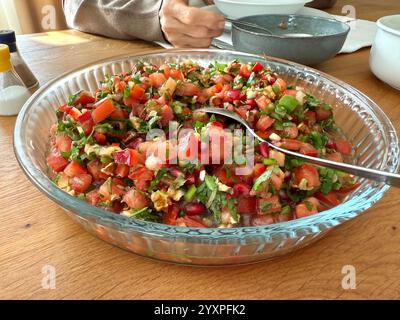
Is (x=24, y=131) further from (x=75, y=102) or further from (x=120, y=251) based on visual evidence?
(x=120, y=251)

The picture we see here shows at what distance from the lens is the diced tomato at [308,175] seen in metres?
0.74

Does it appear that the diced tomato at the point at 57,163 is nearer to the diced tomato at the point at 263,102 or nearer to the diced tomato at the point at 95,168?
the diced tomato at the point at 95,168

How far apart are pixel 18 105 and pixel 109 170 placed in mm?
559

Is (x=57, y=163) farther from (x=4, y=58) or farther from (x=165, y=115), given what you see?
(x=4, y=58)

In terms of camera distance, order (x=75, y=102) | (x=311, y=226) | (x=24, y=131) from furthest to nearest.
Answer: (x=75, y=102) < (x=24, y=131) < (x=311, y=226)

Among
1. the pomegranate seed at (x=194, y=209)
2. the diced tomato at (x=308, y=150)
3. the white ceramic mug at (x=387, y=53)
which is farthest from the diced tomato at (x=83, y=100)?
the white ceramic mug at (x=387, y=53)

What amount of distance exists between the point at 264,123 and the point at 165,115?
227 millimetres

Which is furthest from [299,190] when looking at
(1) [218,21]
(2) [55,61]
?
(2) [55,61]

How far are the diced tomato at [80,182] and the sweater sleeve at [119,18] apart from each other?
1065 mm

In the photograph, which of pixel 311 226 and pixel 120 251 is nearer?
pixel 311 226

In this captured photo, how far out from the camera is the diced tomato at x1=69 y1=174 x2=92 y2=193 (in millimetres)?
769

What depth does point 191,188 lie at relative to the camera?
0.72m

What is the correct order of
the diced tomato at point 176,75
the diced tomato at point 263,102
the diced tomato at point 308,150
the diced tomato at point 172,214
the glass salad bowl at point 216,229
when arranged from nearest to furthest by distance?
the glass salad bowl at point 216,229, the diced tomato at point 172,214, the diced tomato at point 308,150, the diced tomato at point 263,102, the diced tomato at point 176,75

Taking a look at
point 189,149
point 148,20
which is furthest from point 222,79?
point 148,20
